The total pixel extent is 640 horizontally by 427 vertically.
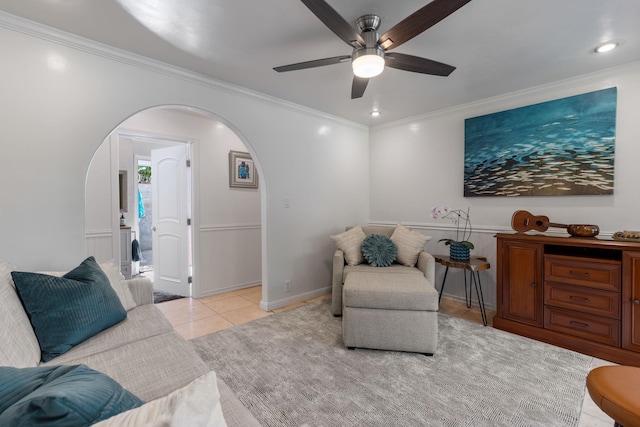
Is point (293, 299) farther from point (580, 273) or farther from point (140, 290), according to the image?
point (580, 273)

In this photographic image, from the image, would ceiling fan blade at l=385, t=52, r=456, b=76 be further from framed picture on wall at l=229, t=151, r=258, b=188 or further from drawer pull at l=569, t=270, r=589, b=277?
framed picture on wall at l=229, t=151, r=258, b=188

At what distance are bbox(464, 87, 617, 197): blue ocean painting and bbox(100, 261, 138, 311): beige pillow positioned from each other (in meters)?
3.44

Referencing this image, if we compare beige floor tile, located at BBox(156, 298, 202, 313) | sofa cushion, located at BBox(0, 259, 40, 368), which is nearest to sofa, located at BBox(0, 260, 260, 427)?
sofa cushion, located at BBox(0, 259, 40, 368)

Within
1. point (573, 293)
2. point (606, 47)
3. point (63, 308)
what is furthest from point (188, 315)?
point (606, 47)

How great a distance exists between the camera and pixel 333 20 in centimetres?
147

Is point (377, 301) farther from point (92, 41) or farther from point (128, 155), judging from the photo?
point (128, 155)

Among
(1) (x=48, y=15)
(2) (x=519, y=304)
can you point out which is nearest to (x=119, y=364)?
(1) (x=48, y=15)

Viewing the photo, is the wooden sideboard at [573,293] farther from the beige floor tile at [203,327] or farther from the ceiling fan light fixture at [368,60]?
the beige floor tile at [203,327]

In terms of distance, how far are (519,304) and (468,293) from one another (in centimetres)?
77

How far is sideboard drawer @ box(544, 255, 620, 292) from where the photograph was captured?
7.02ft

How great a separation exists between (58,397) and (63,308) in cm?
120

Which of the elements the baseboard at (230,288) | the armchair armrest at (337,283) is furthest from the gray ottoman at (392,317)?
the baseboard at (230,288)

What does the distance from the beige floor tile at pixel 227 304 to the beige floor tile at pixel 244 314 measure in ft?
0.31

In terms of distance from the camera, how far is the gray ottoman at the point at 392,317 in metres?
2.18
